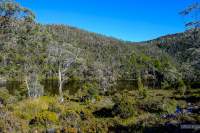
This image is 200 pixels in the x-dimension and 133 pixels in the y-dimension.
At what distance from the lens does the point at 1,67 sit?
35.1 m

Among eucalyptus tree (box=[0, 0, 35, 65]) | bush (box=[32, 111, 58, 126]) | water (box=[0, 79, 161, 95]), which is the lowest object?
bush (box=[32, 111, 58, 126])

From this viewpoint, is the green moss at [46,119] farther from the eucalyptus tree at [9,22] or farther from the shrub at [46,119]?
the eucalyptus tree at [9,22]

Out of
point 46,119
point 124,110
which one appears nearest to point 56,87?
point 124,110

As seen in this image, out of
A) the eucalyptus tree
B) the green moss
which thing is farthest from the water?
the green moss

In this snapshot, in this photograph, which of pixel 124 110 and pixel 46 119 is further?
pixel 124 110

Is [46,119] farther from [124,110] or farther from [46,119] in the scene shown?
[124,110]

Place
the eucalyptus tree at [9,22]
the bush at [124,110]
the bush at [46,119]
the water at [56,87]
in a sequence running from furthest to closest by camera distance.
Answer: the water at [56,87] → the eucalyptus tree at [9,22] → the bush at [124,110] → the bush at [46,119]

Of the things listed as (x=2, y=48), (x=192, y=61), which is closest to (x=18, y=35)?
(x=2, y=48)

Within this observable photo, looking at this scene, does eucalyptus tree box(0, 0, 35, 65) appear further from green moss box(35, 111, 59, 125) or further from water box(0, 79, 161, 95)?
water box(0, 79, 161, 95)

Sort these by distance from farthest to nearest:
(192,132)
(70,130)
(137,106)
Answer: (137,106), (70,130), (192,132)

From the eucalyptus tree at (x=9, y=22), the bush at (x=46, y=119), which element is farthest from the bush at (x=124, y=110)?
the eucalyptus tree at (x=9, y=22)

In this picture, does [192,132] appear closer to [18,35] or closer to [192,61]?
[192,61]

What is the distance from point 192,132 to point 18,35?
21389 mm

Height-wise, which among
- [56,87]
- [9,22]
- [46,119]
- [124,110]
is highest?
[9,22]
